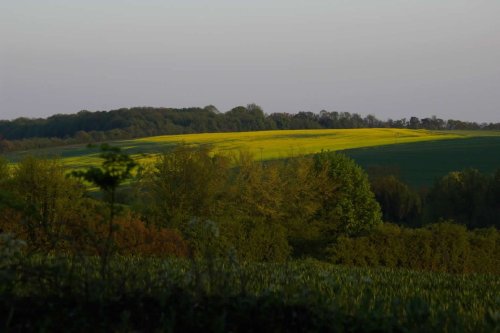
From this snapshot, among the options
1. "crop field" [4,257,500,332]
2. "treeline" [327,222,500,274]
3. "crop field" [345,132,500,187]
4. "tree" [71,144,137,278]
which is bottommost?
"crop field" [345,132,500,187]

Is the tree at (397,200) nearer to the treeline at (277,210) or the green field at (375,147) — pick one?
the treeline at (277,210)

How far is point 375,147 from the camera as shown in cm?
10669

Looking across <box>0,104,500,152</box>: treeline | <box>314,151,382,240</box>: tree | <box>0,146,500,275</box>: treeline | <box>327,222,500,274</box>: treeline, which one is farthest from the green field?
<box>327,222,500,274</box>: treeline

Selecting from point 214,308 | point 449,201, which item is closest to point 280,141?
point 449,201

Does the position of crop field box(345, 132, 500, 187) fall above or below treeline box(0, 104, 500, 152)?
below

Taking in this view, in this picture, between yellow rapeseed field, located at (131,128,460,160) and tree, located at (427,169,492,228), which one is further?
yellow rapeseed field, located at (131,128,460,160)

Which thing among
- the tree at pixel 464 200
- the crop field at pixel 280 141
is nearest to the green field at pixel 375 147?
the crop field at pixel 280 141

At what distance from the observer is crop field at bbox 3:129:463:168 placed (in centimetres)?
9088

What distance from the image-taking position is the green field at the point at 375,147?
91188 mm

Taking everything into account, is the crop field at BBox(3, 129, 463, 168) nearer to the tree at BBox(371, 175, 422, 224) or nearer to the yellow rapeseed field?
the yellow rapeseed field

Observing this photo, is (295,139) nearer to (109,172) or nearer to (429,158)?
(429,158)

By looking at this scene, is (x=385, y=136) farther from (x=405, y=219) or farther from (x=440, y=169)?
(x=405, y=219)

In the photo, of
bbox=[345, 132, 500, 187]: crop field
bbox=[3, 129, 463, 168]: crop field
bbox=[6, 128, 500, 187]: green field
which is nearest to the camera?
bbox=[3, 129, 463, 168]: crop field

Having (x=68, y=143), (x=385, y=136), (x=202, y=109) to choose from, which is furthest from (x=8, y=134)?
(x=385, y=136)
